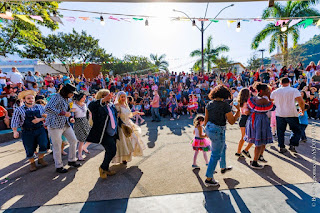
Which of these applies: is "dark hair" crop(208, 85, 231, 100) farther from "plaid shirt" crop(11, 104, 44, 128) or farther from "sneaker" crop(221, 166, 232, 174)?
"plaid shirt" crop(11, 104, 44, 128)

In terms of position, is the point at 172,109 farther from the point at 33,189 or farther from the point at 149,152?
the point at 33,189

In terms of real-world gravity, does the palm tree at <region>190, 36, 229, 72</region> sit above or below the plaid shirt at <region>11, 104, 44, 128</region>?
above

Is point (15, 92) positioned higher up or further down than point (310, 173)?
higher up

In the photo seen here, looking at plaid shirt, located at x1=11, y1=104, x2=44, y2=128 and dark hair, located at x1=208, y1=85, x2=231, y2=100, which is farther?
plaid shirt, located at x1=11, y1=104, x2=44, y2=128

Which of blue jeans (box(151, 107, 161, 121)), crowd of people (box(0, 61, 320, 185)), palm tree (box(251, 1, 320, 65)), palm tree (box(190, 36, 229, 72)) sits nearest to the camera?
crowd of people (box(0, 61, 320, 185))

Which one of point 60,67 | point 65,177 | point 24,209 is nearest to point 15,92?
point 65,177

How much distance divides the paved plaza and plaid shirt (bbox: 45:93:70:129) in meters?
1.14

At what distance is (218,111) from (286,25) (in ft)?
57.0

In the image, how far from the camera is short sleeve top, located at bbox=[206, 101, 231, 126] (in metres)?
3.16

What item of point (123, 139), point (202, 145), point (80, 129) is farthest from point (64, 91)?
point (202, 145)

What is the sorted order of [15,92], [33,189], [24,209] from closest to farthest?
[24,209], [33,189], [15,92]

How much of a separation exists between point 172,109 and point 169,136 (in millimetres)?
4265

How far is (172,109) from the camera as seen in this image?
11.2 m

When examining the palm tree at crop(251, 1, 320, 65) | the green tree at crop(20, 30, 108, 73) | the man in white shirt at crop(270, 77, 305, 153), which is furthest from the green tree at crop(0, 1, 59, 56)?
the palm tree at crop(251, 1, 320, 65)
